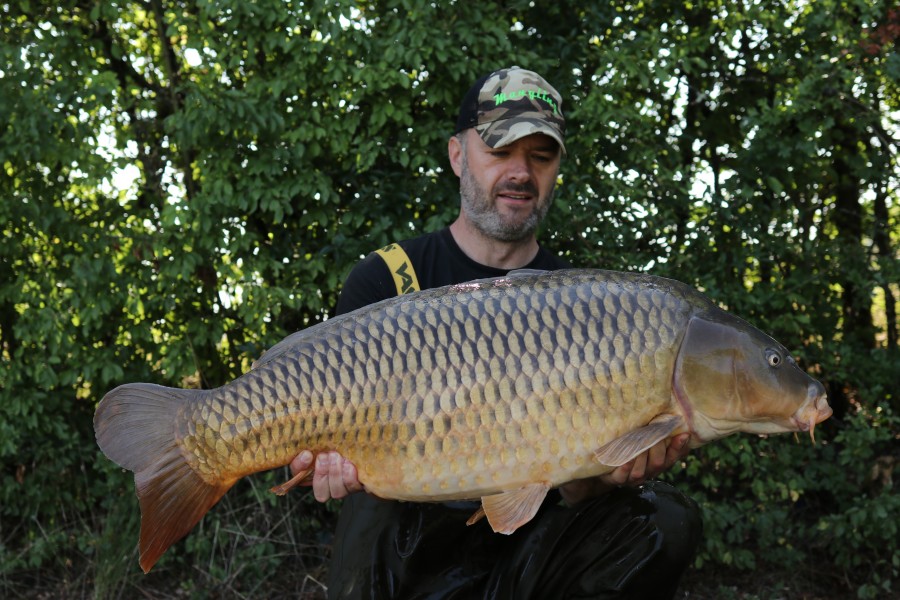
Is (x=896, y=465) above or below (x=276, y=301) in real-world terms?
below

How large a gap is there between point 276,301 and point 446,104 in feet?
2.79

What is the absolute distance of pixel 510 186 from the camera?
7.82 feet

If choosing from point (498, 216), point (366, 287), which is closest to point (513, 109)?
point (498, 216)

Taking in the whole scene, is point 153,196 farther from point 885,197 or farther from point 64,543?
point 885,197

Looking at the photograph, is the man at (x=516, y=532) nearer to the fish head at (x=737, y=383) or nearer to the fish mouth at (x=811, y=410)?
the fish head at (x=737, y=383)

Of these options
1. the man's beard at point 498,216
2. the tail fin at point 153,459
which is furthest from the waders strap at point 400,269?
the tail fin at point 153,459

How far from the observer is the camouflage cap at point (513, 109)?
2324mm

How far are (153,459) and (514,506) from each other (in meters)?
0.61

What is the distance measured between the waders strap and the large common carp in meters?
0.55

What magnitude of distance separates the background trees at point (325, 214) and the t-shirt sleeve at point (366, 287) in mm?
885

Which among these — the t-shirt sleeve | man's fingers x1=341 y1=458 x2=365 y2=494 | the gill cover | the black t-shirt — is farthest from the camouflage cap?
man's fingers x1=341 y1=458 x2=365 y2=494

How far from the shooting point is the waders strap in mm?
2277

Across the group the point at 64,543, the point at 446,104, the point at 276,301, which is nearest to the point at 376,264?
the point at 276,301

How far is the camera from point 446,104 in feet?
11.0
